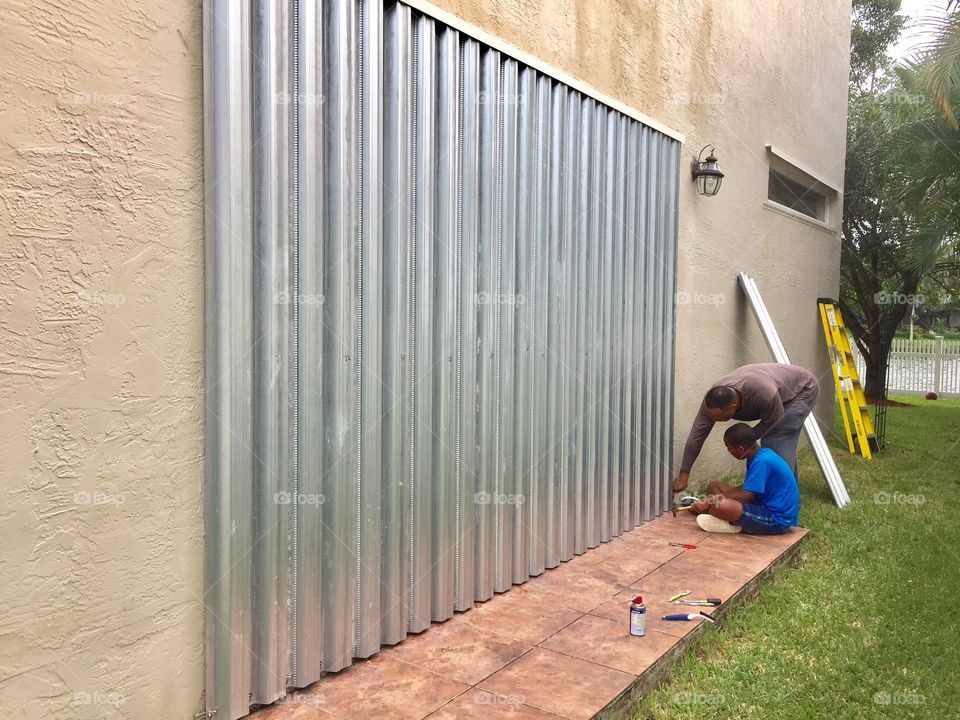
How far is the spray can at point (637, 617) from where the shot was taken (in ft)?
12.2

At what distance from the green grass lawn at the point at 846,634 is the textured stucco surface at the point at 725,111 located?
146 cm

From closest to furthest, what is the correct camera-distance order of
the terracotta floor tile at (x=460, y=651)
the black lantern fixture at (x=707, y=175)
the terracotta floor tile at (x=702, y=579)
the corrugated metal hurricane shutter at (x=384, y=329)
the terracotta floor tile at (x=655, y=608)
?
the corrugated metal hurricane shutter at (x=384, y=329) → the terracotta floor tile at (x=460, y=651) → the terracotta floor tile at (x=655, y=608) → the terracotta floor tile at (x=702, y=579) → the black lantern fixture at (x=707, y=175)

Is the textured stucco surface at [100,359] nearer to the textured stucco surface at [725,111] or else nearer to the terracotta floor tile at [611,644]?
the terracotta floor tile at [611,644]

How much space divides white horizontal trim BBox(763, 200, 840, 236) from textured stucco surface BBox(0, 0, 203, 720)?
23.4 feet

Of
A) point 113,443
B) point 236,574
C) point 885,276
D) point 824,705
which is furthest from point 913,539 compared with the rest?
point 885,276

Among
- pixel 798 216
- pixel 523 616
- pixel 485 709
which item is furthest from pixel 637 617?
pixel 798 216

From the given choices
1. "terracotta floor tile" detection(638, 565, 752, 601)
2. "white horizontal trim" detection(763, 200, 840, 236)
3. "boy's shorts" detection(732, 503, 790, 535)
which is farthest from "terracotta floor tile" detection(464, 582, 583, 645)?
"white horizontal trim" detection(763, 200, 840, 236)

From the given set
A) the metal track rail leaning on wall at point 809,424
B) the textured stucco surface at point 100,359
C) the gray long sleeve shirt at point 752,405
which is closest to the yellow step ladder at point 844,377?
the metal track rail leaning on wall at point 809,424

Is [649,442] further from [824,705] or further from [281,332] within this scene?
[281,332]

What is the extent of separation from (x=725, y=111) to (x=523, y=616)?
5351 mm

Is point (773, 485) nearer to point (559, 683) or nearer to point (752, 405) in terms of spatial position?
point (752, 405)

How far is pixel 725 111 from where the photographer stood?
23.9 feet

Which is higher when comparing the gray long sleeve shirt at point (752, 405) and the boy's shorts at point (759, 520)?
the gray long sleeve shirt at point (752, 405)

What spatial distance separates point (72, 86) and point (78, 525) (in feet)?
4.49
